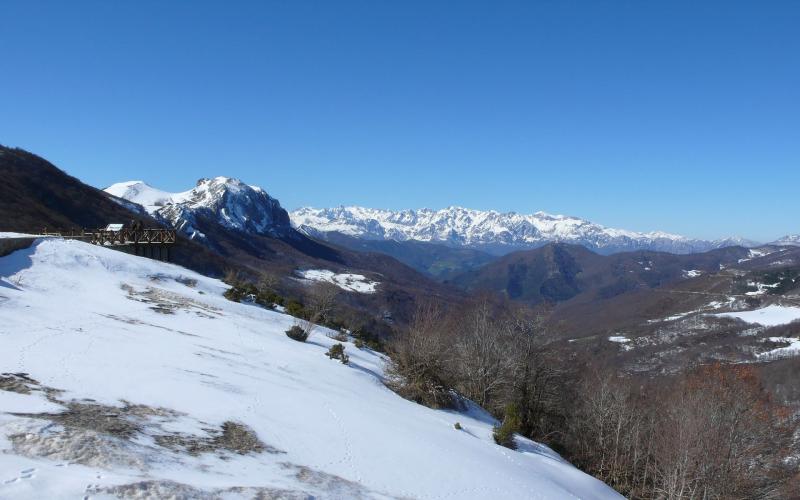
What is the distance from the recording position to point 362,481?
9500 mm

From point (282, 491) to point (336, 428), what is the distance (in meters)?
4.06

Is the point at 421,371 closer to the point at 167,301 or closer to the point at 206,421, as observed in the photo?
the point at 206,421

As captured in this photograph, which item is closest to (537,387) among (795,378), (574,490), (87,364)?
(574,490)

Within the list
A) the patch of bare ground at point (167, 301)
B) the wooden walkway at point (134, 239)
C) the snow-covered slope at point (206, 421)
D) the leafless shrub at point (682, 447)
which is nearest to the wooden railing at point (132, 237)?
the wooden walkway at point (134, 239)

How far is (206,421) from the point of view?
33.8 ft

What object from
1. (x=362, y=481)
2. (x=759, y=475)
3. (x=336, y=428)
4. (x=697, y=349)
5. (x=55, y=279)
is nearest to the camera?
(x=362, y=481)

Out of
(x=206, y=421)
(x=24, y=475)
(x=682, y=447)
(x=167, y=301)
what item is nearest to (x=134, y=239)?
(x=167, y=301)

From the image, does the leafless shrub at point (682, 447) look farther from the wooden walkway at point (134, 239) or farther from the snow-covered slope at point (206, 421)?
the wooden walkway at point (134, 239)

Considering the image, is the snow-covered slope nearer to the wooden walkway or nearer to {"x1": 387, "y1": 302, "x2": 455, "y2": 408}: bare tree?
{"x1": 387, "y1": 302, "x2": 455, "y2": 408}: bare tree

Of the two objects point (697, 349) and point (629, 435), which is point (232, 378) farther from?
point (697, 349)

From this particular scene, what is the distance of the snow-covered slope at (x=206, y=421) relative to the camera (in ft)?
24.6

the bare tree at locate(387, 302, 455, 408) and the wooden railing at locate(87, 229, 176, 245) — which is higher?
the wooden railing at locate(87, 229, 176, 245)

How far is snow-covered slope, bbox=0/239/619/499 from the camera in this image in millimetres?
7512

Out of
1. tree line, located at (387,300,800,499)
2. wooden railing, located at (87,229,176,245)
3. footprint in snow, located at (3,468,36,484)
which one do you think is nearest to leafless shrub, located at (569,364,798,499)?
tree line, located at (387,300,800,499)
